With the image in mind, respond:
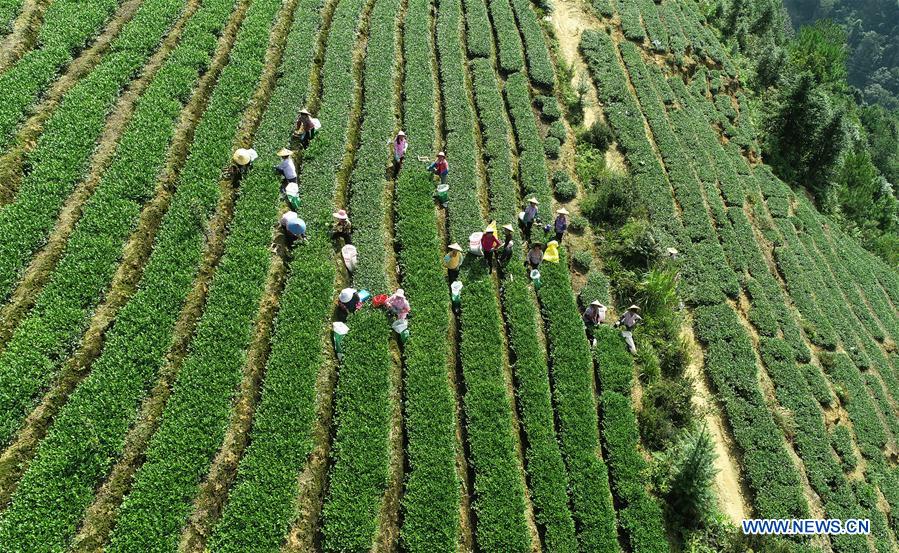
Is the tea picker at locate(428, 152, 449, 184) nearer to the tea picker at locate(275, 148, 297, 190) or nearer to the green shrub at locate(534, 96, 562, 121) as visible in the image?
the tea picker at locate(275, 148, 297, 190)

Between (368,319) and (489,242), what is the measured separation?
5426mm

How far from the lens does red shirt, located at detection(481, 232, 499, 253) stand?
62.8ft

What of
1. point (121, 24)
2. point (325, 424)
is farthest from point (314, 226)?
point (121, 24)

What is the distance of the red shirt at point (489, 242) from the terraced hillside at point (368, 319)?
1117mm

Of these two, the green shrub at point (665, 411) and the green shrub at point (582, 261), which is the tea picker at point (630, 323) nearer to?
the green shrub at point (665, 411)

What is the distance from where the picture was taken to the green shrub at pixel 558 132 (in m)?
26.4

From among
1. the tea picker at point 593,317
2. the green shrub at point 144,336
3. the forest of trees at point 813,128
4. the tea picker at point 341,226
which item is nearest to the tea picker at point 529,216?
the tea picker at point 593,317

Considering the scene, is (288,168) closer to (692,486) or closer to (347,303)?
(347,303)

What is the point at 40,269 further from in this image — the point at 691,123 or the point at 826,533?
the point at 691,123

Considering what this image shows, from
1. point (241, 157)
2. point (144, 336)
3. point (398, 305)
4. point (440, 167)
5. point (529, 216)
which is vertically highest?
point (440, 167)

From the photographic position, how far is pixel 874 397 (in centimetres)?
2427

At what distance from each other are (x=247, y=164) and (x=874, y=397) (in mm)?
29722

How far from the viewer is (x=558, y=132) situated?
2647cm

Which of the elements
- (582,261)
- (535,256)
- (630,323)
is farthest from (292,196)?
(630,323)
